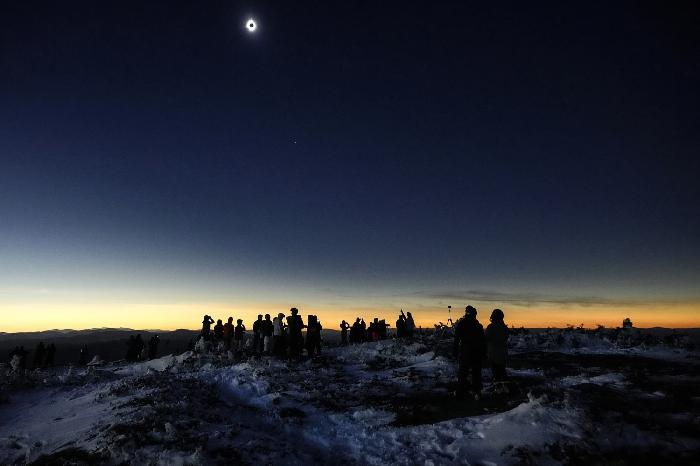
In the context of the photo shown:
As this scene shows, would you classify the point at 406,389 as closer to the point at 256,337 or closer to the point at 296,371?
the point at 296,371

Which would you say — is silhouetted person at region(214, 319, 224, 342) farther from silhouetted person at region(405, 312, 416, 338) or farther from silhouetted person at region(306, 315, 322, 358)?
silhouetted person at region(405, 312, 416, 338)

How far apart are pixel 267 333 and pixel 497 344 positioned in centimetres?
1525

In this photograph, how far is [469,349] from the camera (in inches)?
441

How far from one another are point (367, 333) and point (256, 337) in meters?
12.6

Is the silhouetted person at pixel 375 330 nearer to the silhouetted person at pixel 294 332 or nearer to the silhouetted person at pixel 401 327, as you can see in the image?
the silhouetted person at pixel 401 327

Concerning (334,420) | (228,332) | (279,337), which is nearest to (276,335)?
(279,337)

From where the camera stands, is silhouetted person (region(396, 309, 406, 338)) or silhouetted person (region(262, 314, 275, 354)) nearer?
silhouetted person (region(262, 314, 275, 354))

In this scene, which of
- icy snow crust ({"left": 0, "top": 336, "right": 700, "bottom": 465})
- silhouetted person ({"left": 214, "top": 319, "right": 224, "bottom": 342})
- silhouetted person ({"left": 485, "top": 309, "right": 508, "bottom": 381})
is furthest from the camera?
silhouetted person ({"left": 214, "top": 319, "right": 224, "bottom": 342})

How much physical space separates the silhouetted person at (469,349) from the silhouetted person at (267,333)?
1429 centimetres

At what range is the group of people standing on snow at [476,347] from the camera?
36.8 feet

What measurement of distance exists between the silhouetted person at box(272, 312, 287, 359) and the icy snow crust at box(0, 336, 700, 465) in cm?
452

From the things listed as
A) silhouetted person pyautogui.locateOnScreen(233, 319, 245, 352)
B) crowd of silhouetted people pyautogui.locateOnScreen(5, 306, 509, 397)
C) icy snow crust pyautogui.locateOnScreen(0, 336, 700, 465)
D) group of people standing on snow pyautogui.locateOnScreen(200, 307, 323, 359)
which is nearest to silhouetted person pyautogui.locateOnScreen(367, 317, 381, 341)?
crowd of silhouetted people pyautogui.locateOnScreen(5, 306, 509, 397)

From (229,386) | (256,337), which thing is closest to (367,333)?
(256,337)

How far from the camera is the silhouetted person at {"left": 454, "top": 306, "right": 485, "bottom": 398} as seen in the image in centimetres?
1120
